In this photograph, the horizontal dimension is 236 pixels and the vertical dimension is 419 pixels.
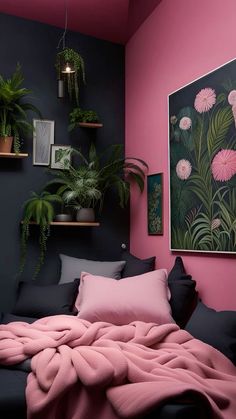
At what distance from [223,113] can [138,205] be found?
1.48 metres

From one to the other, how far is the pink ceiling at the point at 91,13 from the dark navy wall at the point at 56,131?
98mm

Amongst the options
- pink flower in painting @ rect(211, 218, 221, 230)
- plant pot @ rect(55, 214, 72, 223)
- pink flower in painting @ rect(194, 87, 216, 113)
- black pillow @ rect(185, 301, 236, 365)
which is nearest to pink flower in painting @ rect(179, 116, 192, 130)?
pink flower in painting @ rect(194, 87, 216, 113)

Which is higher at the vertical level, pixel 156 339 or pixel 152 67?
pixel 152 67

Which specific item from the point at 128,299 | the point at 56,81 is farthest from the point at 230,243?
the point at 56,81

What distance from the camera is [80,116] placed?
4035 mm

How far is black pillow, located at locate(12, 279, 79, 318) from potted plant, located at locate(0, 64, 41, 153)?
47.8 inches

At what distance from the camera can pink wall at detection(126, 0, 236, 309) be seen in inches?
115

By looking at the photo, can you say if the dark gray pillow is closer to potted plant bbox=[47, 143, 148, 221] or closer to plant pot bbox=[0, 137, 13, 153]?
potted plant bbox=[47, 143, 148, 221]

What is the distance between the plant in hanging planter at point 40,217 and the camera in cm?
367

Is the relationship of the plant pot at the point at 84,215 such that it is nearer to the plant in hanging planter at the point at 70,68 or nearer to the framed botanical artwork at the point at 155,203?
the framed botanical artwork at the point at 155,203

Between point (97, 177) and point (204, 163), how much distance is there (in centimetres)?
114

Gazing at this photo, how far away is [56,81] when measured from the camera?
4.14 metres

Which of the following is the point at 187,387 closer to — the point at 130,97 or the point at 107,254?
the point at 107,254

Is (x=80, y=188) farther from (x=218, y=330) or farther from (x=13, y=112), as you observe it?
(x=218, y=330)
